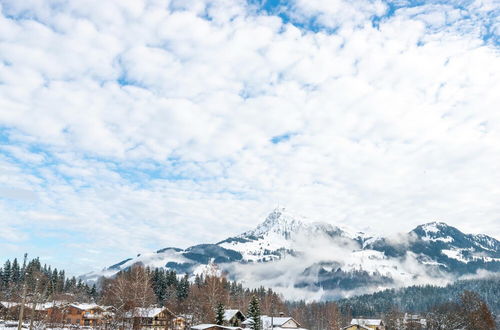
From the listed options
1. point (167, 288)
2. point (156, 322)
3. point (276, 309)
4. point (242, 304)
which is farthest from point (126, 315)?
point (276, 309)

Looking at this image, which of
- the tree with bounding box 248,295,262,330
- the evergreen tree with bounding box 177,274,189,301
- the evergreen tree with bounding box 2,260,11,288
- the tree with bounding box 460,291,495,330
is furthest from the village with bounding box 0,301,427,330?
the evergreen tree with bounding box 2,260,11,288

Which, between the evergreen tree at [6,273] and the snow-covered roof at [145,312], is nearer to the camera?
the snow-covered roof at [145,312]

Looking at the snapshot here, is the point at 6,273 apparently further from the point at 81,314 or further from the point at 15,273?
the point at 81,314

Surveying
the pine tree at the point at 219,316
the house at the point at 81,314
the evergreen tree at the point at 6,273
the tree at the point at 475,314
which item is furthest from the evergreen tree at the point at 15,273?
the tree at the point at 475,314

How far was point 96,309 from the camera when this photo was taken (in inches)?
4678

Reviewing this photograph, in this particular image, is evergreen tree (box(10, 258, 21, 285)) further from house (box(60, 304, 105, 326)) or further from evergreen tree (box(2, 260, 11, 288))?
house (box(60, 304, 105, 326))

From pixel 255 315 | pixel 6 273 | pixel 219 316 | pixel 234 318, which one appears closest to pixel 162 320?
pixel 234 318

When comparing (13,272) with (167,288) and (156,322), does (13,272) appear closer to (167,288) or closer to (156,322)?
(167,288)

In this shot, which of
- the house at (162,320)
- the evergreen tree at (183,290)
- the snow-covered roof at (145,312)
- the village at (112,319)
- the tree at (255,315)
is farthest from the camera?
the evergreen tree at (183,290)

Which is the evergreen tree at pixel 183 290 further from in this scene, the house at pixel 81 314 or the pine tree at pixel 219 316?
the pine tree at pixel 219 316

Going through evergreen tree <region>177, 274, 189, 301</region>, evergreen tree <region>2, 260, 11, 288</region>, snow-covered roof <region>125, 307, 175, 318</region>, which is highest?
evergreen tree <region>2, 260, 11, 288</region>

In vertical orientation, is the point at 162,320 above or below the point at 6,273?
below

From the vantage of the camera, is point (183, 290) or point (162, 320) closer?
point (162, 320)

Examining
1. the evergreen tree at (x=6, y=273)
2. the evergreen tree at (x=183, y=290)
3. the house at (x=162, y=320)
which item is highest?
the evergreen tree at (x=6, y=273)
